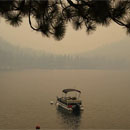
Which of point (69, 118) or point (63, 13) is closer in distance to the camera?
point (63, 13)

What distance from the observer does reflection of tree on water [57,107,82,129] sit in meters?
23.4

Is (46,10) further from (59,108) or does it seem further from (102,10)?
(59,108)

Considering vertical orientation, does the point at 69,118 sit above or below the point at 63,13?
below

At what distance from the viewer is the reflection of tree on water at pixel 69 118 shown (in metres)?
23.4

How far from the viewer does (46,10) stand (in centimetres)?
373

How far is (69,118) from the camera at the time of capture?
26.5 m

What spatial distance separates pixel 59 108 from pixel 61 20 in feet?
91.8

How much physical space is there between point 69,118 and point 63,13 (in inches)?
914

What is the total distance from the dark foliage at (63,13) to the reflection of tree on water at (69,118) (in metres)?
19.1

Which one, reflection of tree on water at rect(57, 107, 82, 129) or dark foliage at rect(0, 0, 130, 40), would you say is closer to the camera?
dark foliage at rect(0, 0, 130, 40)

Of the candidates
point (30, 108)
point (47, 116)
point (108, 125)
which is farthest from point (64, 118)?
point (30, 108)

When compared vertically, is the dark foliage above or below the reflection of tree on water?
above

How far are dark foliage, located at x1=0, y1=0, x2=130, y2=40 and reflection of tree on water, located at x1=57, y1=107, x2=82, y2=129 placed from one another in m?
19.1

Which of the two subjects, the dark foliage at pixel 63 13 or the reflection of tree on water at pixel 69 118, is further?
the reflection of tree on water at pixel 69 118
